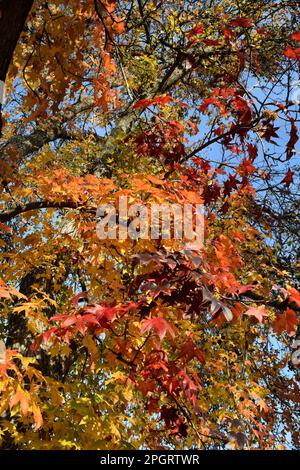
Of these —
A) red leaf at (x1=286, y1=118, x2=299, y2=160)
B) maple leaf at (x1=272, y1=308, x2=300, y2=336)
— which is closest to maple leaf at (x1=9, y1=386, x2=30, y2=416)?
maple leaf at (x1=272, y1=308, x2=300, y2=336)

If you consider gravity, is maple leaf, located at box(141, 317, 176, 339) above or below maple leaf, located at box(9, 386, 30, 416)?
above

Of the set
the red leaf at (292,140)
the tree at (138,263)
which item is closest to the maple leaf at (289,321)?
the tree at (138,263)

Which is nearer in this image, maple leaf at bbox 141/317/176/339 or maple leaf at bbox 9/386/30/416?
maple leaf at bbox 141/317/176/339

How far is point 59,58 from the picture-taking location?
3889mm

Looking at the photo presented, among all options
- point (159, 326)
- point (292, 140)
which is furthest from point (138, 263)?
point (292, 140)

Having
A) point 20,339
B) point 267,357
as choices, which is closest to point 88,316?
point 20,339

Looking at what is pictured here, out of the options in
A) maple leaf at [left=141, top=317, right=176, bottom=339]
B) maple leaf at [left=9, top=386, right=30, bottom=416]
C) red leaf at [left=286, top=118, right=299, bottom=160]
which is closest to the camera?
maple leaf at [left=141, top=317, right=176, bottom=339]

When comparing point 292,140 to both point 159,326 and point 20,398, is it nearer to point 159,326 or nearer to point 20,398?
point 159,326

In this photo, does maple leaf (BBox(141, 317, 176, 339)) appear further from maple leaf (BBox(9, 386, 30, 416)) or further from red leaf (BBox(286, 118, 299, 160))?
red leaf (BBox(286, 118, 299, 160))

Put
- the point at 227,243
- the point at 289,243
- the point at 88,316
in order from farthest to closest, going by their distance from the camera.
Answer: the point at 289,243 < the point at 227,243 < the point at 88,316

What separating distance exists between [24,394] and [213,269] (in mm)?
1444

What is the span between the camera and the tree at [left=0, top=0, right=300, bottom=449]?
273 centimetres

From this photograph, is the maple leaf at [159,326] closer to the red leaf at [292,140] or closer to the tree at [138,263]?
the tree at [138,263]

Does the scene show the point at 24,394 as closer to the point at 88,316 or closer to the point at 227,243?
the point at 88,316
